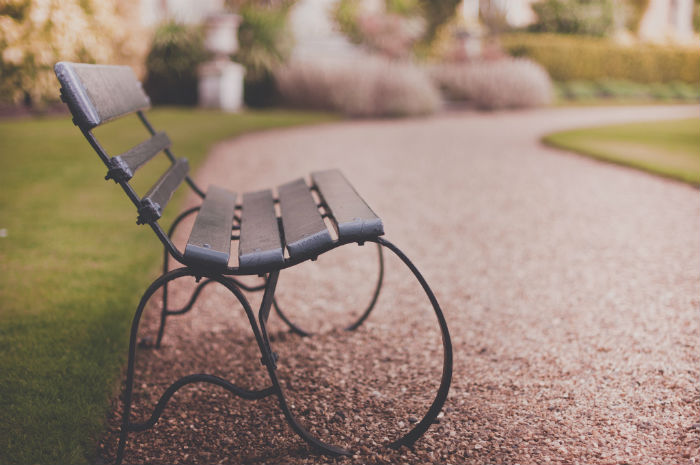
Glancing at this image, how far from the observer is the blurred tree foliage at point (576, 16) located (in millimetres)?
21266

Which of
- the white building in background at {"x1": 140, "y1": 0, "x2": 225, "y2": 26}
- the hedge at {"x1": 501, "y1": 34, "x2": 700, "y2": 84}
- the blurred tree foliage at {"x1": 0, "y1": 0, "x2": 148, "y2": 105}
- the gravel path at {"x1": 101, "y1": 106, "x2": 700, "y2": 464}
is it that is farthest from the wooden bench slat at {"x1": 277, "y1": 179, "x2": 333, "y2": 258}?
the hedge at {"x1": 501, "y1": 34, "x2": 700, "y2": 84}

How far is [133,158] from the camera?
6.37ft

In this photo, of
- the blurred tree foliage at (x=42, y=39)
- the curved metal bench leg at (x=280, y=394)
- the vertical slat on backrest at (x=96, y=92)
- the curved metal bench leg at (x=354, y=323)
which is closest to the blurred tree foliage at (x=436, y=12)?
the blurred tree foliage at (x=42, y=39)

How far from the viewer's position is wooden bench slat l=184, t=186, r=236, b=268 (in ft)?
5.52

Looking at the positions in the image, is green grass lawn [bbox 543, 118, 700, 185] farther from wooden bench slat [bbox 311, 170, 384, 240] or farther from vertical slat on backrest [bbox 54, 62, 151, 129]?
vertical slat on backrest [bbox 54, 62, 151, 129]

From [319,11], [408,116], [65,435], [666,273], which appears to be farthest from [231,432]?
[319,11]

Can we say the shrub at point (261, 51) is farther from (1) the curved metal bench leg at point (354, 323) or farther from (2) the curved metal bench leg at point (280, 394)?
(2) the curved metal bench leg at point (280, 394)

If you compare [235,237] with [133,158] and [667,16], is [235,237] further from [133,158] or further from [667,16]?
[667,16]

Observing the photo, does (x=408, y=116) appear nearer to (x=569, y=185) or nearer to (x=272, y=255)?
(x=569, y=185)

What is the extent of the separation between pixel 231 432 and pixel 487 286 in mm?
1834

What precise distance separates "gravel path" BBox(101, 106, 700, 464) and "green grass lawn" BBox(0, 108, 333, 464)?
14 cm

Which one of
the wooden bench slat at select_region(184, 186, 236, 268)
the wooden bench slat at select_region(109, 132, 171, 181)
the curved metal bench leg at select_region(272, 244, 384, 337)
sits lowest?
the curved metal bench leg at select_region(272, 244, 384, 337)

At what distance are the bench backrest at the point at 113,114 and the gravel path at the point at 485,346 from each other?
2.44 feet

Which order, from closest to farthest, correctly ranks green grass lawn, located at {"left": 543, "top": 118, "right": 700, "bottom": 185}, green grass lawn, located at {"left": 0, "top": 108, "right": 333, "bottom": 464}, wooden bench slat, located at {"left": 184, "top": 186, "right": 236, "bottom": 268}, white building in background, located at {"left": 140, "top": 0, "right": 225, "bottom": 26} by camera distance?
1. wooden bench slat, located at {"left": 184, "top": 186, "right": 236, "bottom": 268}
2. green grass lawn, located at {"left": 0, "top": 108, "right": 333, "bottom": 464}
3. green grass lawn, located at {"left": 543, "top": 118, "right": 700, "bottom": 185}
4. white building in background, located at {"left": 140, "top": 0, "right": 225, "bottom": 26}
